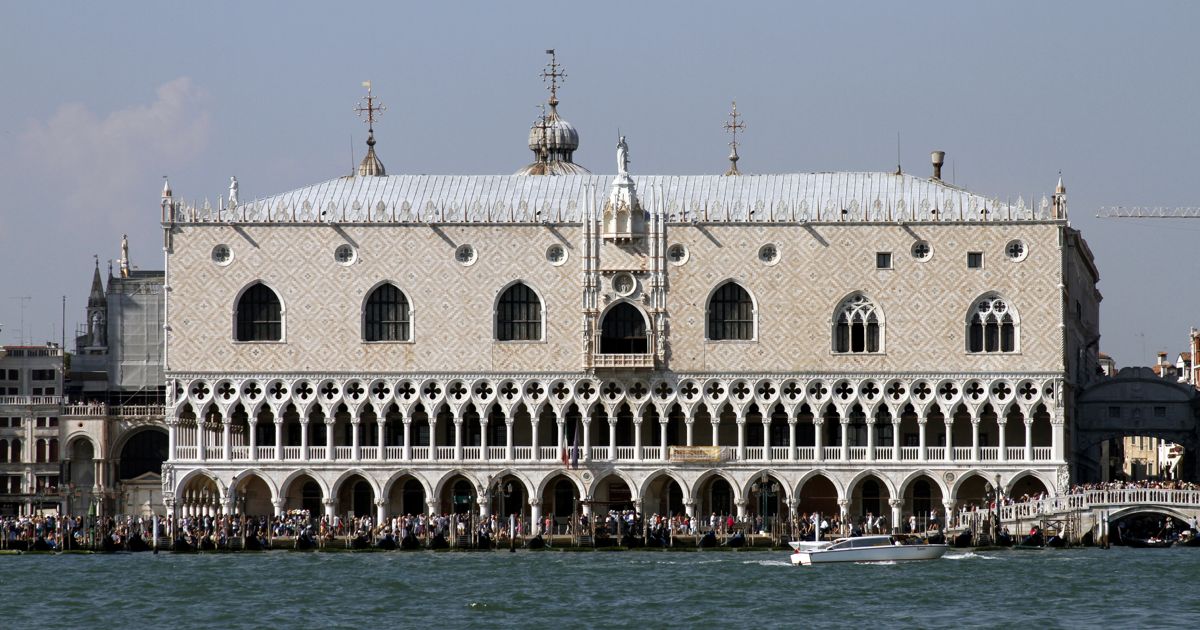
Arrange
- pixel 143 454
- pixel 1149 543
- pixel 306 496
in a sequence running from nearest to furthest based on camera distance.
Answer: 1. pixel 1149 543
2. pixel 306 496
3. pixel 143 454

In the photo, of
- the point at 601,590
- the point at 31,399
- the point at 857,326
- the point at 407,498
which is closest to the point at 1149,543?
the point at 857,326

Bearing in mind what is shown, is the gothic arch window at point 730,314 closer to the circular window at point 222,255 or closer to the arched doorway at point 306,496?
the arched doorway at point 306,496

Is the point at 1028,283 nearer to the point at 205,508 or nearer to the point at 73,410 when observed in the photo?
the point at 205,508

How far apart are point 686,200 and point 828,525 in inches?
476

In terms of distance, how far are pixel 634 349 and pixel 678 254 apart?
11.3 feet

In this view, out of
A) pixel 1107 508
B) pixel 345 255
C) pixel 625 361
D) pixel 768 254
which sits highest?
pixel 345 255

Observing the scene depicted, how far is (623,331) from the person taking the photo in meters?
92.2

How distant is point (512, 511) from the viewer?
307 feet

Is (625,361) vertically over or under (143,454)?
over

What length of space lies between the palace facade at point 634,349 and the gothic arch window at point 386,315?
0.07 metres

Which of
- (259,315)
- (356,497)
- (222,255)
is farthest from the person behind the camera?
(356,497)

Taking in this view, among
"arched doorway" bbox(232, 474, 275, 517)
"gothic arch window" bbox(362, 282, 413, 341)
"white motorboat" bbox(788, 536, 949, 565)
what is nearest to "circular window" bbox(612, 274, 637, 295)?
"gothic arch window" bbox(362, 282, 413, 341)

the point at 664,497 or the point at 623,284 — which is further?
the point at 664,497

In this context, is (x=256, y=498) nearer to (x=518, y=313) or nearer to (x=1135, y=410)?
(x=518, y=313)
